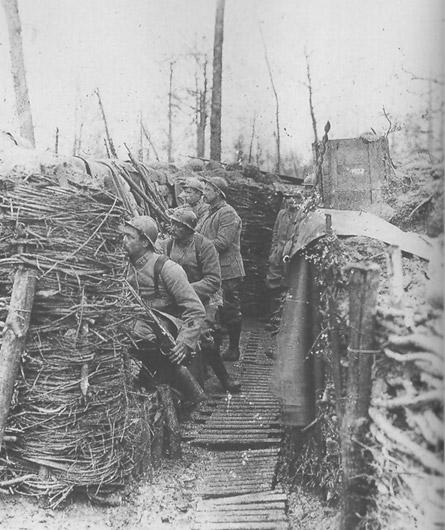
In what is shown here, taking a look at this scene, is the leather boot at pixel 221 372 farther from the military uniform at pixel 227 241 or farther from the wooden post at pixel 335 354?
the wooden post at pixel 335 354

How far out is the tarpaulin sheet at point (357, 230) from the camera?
347cm

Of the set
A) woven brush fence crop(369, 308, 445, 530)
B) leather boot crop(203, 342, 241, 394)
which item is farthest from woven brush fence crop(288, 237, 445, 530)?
leather boot crop(203, 342, 241, 394)

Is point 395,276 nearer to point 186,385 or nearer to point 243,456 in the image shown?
point 243,456

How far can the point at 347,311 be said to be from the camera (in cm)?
330

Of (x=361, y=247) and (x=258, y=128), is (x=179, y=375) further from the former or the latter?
(x=258, y=128)

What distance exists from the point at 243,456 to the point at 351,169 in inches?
101

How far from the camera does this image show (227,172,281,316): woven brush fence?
10352 millimetres

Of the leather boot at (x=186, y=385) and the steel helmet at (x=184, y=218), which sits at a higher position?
the steel helmet at (x=184, y=218)

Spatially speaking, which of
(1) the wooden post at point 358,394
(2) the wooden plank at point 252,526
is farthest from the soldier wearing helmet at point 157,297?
(1) the wooden post at point 358,394

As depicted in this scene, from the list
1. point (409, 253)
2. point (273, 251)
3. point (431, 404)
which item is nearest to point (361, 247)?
point (409, 253)

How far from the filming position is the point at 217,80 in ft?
44.4

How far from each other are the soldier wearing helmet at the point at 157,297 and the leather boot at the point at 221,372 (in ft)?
4.25

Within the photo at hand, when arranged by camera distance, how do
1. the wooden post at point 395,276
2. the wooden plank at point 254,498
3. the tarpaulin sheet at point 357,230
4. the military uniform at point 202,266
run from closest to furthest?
the wooden post at point 395,276
the tarpaulin sheet at point 357,230
the wooden plank at point 254,498
the military uniform at point 202,266

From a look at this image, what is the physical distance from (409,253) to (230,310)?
4.41 meters
